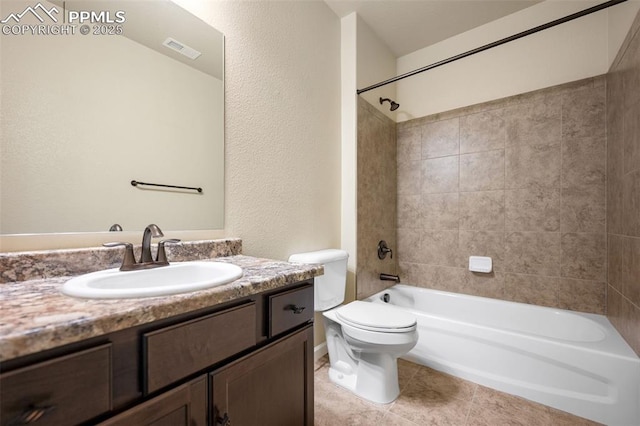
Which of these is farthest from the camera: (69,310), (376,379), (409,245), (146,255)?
(409,245)

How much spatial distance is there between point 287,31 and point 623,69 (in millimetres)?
1989

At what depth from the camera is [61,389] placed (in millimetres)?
459

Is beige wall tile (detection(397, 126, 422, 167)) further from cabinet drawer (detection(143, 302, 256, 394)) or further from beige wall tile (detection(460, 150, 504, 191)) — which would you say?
cabinet drawer (detection(143, 302, 256, 394))

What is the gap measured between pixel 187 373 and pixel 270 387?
31 cm

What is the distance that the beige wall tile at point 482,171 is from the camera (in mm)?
2221

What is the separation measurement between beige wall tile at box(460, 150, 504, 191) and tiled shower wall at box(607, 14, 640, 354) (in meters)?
0.62

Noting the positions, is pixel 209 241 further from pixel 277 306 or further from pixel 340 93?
pixel 340 93

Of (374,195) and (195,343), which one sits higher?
(374,195)

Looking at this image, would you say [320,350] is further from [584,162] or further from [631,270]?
[584,162]

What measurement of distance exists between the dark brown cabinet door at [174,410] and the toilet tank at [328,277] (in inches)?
39.5

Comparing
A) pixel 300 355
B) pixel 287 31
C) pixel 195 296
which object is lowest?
pixel 300 355

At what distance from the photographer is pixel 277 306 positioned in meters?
0.86

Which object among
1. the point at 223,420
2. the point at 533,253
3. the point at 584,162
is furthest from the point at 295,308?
the point at 584,162

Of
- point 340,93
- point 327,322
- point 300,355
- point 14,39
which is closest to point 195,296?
point 300,355
